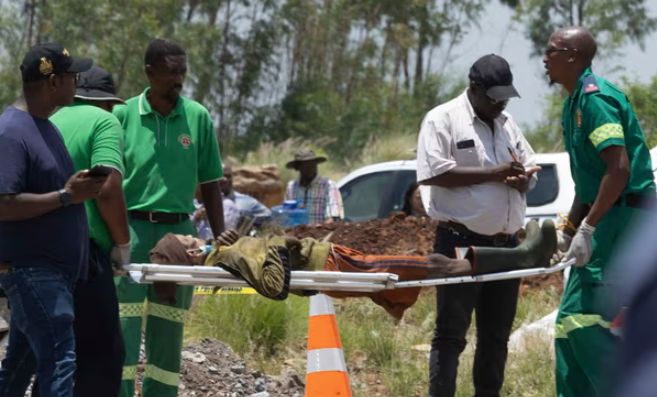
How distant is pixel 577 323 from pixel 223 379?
107 inches

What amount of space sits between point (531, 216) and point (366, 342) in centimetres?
349

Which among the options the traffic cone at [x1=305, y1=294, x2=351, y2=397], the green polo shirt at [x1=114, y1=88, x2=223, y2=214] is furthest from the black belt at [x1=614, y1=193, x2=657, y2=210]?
the green polo shirt at [x1=114, y1=88, x2=223, y2=214]

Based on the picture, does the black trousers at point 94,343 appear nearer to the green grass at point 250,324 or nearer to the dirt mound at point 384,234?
the green grass at point 250,324

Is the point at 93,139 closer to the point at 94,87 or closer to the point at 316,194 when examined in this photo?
the point at 94,87

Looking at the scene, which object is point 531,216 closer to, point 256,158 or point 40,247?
point 40,247

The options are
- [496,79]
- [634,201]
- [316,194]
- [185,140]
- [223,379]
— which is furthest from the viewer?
[316,194]

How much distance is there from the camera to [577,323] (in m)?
5.52

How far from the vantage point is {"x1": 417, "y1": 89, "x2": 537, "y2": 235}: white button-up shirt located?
5.97m

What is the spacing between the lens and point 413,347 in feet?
28.2

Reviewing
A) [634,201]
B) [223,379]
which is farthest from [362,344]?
[634,201]

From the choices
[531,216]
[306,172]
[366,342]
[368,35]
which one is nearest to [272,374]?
[366,342]

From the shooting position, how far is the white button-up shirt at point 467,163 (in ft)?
19.6

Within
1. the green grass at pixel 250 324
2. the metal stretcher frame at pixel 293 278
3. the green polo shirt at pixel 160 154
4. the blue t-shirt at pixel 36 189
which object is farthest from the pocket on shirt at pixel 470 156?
the green grass at pixel 250 324

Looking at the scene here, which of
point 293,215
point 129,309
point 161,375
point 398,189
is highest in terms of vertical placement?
point 129,309
